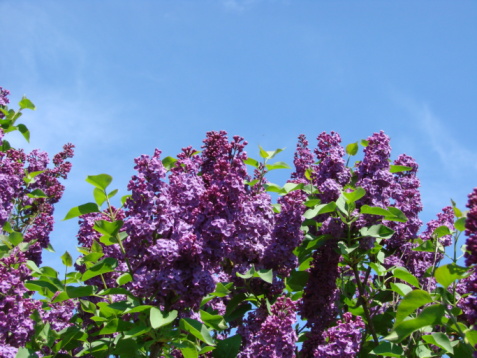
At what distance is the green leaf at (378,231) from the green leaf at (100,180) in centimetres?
205

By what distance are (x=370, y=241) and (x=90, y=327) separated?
2.66 meters

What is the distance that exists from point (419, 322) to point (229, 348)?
1621 millimetres

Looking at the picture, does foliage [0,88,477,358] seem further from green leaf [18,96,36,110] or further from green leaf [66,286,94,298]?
green leaf [18,96,36,110]

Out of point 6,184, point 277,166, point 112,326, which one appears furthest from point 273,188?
point 6,184

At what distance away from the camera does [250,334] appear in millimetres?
4320

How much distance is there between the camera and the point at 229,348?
400cm

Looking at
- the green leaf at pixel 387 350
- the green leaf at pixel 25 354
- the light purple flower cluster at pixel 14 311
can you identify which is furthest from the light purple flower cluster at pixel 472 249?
the light purple flower cluster at pixel 14 311

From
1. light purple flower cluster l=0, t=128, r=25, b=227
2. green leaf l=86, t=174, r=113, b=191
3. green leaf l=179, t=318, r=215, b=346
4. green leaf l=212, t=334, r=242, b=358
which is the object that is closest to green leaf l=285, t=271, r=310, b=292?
green leaf l=212, t=334, r=242, b=358

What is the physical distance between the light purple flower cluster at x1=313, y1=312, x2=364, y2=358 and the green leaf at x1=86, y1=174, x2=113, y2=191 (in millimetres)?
1979

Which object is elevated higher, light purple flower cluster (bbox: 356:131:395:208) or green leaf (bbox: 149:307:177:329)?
light purple flower cluster (bbox: 356:131:395:208)

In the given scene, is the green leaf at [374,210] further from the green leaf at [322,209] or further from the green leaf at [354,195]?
the green leaf at [322,209]

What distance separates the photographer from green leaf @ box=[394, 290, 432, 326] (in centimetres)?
288

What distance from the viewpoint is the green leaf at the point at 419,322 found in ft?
9.40

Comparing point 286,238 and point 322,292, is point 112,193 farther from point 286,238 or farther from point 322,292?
point 322,292
